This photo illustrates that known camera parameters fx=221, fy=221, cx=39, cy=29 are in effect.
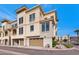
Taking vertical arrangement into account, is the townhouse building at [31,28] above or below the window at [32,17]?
below

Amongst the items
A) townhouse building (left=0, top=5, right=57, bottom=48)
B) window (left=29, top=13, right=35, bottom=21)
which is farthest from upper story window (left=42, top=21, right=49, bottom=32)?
window (left=29, top=13, right=35, bottom=21)

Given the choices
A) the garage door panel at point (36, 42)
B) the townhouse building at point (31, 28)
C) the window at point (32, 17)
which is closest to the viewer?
the townhouse building at point (31, 28)

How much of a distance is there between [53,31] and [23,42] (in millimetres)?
1644

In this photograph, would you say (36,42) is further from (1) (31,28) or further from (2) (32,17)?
(2) (32,17)

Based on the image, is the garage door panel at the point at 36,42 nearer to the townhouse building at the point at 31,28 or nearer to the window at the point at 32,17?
the townhouse building at the point at 31,28

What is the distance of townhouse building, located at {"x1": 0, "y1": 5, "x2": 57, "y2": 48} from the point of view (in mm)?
10109

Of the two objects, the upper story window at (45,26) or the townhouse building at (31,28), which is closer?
the townhouse building at (31,28)

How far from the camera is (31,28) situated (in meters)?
10.8

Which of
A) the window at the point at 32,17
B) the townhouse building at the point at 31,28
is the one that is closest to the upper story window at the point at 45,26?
the townhouse building at the point at 31,28

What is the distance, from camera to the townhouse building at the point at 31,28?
10.1 metres

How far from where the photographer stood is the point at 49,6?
9.58m
